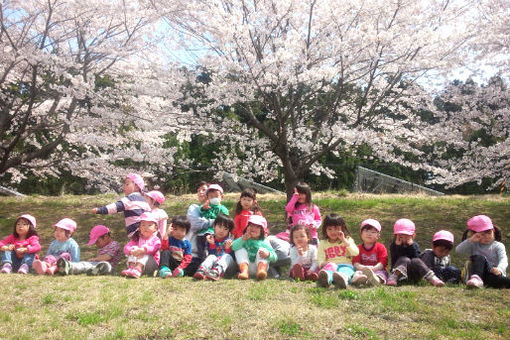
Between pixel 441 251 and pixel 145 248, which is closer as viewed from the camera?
pixel 441 251

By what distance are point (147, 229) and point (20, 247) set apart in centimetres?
154

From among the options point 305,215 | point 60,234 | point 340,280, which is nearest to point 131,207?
point 60,234

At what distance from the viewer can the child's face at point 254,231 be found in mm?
4645

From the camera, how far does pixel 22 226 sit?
16.9 ft

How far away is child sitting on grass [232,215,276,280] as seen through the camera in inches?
180

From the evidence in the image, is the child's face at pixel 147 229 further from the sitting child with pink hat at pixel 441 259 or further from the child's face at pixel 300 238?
the sitting child with pink hat at pixel 441 259

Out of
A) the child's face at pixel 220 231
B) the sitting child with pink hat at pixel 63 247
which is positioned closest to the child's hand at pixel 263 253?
the child's face at pixel 220 231

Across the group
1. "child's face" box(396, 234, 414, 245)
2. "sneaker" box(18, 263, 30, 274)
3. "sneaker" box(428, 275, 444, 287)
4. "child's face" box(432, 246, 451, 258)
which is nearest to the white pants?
"child's face" box(396, 234, 414, 245)

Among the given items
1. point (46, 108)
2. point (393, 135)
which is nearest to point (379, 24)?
point (393, 135)

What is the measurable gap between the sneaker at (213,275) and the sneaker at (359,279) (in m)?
1.25

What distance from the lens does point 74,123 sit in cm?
759

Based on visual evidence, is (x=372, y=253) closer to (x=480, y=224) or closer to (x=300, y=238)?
(x=300, y=238)

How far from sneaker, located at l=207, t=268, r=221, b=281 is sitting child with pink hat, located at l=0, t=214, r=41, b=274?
2091 millimetres

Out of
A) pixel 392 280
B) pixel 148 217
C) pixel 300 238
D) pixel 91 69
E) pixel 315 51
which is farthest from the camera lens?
pixel 91 69
